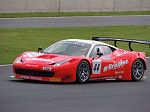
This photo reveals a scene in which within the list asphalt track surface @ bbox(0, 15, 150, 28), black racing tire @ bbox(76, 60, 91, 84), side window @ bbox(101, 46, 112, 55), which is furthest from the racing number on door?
asphalt track surface @ bbox(0, 15, 150, 28)

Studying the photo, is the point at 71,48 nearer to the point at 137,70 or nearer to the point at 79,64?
the point at 79,64

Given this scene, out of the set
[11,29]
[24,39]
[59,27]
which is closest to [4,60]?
[24,39]

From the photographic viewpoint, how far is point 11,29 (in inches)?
1018

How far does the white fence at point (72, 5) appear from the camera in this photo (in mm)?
35938

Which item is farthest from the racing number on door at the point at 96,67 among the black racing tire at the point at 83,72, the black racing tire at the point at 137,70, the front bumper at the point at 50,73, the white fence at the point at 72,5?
the white fence at the point at 72,5

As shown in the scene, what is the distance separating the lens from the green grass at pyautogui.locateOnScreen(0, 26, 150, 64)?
19.9m

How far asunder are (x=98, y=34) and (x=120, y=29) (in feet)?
9.83

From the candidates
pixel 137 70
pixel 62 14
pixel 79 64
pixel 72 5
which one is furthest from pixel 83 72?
pixel 72 5

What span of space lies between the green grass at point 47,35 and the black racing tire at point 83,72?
18.9 feet

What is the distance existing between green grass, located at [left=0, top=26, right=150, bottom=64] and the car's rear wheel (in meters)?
5.77

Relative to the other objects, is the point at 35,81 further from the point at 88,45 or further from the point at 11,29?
the point at 11,29

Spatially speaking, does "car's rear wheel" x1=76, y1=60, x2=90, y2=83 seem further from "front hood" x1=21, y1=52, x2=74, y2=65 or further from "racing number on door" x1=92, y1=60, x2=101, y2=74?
"front hood" x1=21, y1=52, x2=74, y2=65

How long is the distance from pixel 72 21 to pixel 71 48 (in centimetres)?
1839

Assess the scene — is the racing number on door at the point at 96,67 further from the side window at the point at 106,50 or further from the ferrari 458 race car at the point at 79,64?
the side window at the point at 106,50
